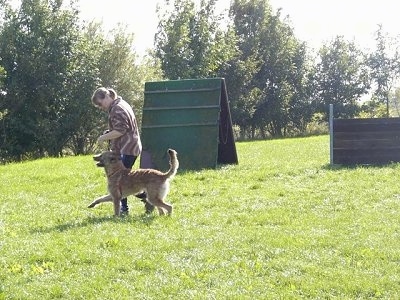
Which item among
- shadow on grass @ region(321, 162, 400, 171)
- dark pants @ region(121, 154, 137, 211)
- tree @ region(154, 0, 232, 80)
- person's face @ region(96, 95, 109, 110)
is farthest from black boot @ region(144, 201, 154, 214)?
tree @ region(154, 0, 232, 80)

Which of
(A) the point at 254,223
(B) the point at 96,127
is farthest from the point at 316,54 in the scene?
(A) the point at 254,223

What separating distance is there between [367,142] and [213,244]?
10268mm

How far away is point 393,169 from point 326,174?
1960 millimetres

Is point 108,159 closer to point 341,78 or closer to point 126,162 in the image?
point 126,162

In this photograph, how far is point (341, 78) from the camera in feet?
168

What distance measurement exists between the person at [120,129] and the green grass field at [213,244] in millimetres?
957

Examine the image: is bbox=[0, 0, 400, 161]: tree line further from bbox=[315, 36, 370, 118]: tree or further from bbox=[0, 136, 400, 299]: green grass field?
bbox=[0, 136, 400, 299]: green grass field

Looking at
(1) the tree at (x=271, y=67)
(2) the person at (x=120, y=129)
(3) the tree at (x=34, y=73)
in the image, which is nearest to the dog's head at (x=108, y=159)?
(2) the person at (x=120, y=129)

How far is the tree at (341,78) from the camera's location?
50562mm

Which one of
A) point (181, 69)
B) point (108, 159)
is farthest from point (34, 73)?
point (108, 159)

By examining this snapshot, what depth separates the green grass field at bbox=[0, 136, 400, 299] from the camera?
216 inches

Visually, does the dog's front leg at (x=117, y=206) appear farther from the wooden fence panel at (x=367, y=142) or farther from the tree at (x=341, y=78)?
the tree at (x=341, y=78)

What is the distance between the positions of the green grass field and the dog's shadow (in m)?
0.02

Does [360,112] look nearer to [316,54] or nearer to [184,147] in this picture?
[316,54]
